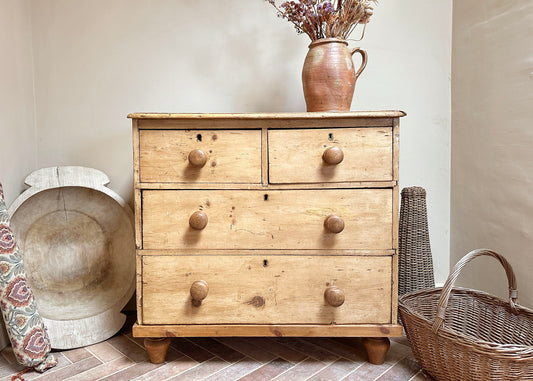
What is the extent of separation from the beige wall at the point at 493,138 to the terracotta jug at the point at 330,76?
0.65 meters

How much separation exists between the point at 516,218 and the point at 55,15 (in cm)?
231

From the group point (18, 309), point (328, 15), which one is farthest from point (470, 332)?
point (18, 309)

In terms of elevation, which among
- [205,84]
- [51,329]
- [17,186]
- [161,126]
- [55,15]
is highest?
[55,15]

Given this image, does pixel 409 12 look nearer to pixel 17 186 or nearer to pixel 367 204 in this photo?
pixel 367 204

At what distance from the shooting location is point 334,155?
46.0 inches

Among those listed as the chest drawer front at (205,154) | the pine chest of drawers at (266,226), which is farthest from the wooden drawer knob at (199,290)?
the chest drawer front at (205,154)

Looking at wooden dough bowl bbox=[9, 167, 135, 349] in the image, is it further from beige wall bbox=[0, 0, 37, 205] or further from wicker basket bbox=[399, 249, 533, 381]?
wicker basket bbox=[399, 249, 533, 381]

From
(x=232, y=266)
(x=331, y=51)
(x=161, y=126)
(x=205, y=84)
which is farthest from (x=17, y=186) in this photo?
(x=331, y=51)

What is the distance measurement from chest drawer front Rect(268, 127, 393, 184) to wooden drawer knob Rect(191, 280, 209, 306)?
1.45 feet

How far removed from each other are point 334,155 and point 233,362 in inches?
35.3

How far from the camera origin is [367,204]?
1.22 metres

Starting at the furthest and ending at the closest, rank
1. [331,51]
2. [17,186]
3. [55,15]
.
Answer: [55,15], [17,186], [331,51]

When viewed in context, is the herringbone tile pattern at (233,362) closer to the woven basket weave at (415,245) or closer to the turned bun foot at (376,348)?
the turned bun foot at (376,348)

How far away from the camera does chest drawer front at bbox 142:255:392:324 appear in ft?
4.06
